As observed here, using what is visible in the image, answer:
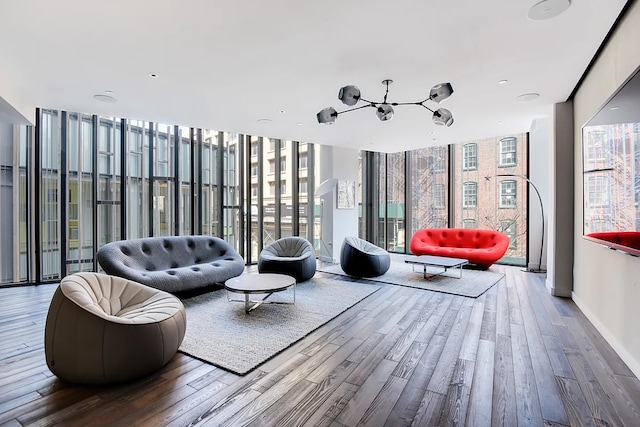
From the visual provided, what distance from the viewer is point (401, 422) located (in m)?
1.75

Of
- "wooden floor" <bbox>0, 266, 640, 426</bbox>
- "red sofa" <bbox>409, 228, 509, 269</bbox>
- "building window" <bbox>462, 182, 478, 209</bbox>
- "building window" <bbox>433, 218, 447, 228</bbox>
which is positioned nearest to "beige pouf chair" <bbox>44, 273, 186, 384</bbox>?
"wooden floor" <bbox>0, 266, 640, 426</bbox>

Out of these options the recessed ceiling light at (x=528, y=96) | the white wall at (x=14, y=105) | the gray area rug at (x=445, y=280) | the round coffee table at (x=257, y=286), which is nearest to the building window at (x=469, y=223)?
the gray area rug at (x=445, y=280)

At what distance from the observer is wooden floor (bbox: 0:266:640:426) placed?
1787 mm

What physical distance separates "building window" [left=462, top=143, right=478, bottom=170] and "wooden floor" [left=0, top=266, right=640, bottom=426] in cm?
448

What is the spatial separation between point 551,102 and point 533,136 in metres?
2.20

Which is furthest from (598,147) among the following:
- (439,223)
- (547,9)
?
(439,223)

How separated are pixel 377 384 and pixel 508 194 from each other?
5884mm

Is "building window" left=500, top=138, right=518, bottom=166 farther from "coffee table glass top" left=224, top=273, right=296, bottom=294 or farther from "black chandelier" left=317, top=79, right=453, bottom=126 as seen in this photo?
"coffee table glass top" left=224, top=273, right=296, bottom=294

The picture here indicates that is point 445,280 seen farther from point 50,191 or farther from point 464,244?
point 50,191

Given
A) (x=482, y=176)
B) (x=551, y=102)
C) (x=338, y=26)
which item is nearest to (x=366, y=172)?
(x=482, y=176)

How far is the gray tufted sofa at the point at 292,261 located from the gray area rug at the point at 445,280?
788mm

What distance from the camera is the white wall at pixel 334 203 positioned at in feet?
23.2

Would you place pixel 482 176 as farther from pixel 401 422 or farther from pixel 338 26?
pixel 401 422

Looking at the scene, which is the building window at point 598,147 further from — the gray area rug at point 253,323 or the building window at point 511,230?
the building window at point 511,230
